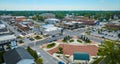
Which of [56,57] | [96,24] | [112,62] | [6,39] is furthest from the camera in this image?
[96,24]

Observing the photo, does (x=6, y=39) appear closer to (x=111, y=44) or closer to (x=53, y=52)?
(x=53, y=52)

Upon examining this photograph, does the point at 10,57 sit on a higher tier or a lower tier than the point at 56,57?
higher

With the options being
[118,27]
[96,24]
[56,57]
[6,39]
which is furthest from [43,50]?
[96,24]

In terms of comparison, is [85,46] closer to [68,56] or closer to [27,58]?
[68,56]

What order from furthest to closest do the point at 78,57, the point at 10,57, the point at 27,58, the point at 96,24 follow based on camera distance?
the point at 96,24
the point at 78,57
the point at 10,57
the point at 27,58

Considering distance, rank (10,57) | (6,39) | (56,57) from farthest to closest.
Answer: (6,39) < (56,57) < (10,57)

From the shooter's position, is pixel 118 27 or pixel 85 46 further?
pixel 118 27

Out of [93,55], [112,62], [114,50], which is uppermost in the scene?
[114,50]

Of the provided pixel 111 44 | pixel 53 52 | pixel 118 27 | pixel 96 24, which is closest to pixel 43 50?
pixel 53 52

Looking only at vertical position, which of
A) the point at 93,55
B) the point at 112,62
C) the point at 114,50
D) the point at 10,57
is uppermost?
the point at 114,50
